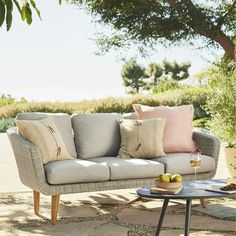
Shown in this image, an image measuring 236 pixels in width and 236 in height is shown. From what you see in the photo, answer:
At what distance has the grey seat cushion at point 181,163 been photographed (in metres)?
4.92

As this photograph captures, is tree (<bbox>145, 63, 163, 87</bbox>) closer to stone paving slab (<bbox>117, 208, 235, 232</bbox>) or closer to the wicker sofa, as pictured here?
the wicker sofa

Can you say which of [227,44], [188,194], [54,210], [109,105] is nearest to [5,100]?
[109,105]

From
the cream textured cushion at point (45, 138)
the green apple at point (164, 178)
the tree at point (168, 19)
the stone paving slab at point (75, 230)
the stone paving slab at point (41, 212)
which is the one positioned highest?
the tree at point (168, 19)

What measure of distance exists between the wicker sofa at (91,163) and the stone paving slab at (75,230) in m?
0.16

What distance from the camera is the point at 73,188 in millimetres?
4430

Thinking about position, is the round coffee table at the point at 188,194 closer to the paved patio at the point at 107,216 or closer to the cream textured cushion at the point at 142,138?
the paved patio at the point at 107,216

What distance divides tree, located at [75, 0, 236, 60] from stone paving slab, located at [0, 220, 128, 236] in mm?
9878

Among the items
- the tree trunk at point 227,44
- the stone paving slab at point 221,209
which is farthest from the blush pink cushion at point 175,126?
the tree trunk at point 227,44

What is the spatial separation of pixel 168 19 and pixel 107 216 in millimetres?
9961

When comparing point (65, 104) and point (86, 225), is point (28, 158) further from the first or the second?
point (65, 104)

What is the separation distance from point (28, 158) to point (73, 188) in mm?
439

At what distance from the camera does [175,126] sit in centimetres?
539

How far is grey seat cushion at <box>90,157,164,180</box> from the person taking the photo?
4.68 metres

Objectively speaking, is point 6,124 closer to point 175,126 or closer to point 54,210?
point 175,126
